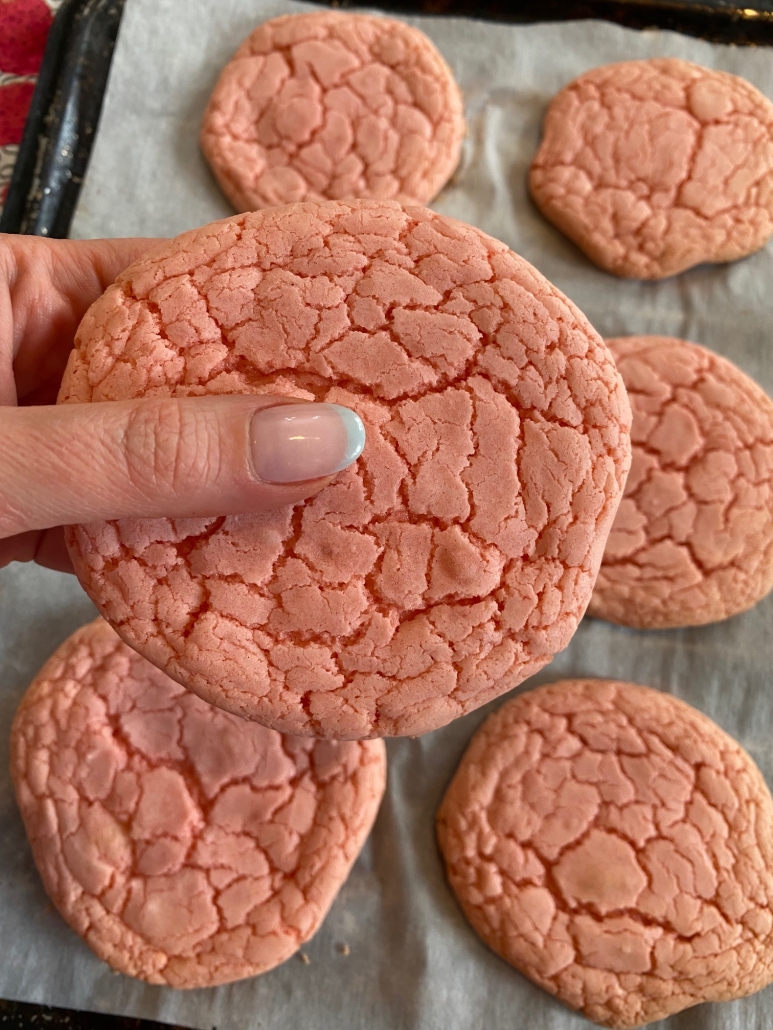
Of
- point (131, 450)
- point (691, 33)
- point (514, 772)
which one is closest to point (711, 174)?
point (691, 33)

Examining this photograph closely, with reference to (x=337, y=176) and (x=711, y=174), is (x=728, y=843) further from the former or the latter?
(x=337, y=176)

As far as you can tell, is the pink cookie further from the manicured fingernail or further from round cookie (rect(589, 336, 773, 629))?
round cookie (rect(589, 336, 773, 629))

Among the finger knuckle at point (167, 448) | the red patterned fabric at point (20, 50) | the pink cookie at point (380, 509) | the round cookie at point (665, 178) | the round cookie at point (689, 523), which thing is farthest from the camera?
the red patterned fabric at point (20, 50)

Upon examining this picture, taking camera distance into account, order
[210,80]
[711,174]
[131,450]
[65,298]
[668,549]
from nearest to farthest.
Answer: [131,450] → [65,298] → [668,549] → [711,174] → [210,80]

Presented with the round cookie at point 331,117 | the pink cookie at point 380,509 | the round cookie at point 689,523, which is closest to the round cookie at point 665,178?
the round cookie at point 331,117

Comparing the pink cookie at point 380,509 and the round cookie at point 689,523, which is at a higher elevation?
the pink cookie at point 380,509

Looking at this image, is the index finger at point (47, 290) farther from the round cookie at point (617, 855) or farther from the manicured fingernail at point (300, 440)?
the round cookie at point (617, 855)

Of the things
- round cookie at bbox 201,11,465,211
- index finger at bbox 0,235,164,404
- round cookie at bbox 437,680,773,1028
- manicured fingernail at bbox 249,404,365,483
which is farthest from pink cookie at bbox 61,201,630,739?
round cookie at bbox 201,11,465,211
